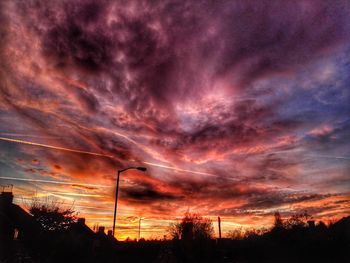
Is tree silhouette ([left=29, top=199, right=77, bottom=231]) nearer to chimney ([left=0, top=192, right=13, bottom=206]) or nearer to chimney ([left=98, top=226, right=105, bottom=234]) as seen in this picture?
chimney ([left=0, top=192, right=13, bottom=206])

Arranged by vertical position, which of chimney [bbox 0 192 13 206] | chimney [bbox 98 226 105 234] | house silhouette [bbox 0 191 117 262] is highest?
chimney [bbox 0 192 13 206]

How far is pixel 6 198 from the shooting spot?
126ft

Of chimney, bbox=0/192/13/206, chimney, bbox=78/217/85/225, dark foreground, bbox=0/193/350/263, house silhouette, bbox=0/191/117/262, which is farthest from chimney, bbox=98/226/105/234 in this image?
house silhouette, bbox=0/191/117/262

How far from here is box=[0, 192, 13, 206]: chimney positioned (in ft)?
123

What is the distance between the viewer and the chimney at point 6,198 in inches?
1472

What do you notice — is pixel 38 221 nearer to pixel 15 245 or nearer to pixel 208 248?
pixel 15 245

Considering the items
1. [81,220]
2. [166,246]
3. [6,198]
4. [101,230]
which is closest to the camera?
[166,246]

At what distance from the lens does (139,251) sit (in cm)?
3506

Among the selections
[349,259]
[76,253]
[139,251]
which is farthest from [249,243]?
[76,253]

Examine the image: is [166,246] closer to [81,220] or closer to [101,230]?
[81,220]

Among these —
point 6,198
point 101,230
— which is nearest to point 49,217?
point 6,198

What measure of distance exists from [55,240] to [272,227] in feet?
96.9

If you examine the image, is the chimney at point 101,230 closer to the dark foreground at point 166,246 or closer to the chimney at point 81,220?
the chimney at point 81,220

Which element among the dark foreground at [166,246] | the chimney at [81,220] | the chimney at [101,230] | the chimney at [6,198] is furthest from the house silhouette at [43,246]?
the chimney at [101,230]
